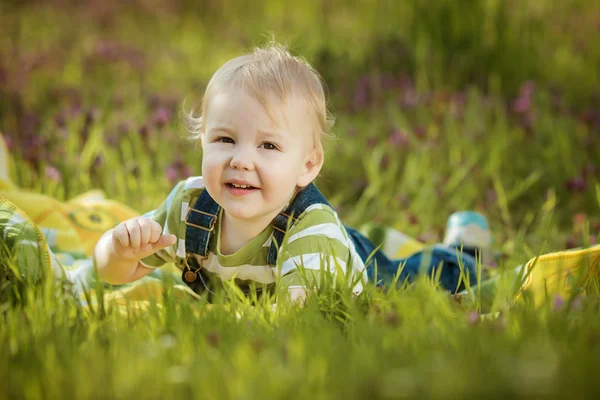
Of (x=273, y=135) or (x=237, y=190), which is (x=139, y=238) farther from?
(x=273, y=135)

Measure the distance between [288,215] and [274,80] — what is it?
0.43m

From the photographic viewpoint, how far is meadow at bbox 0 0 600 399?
133 centimetres

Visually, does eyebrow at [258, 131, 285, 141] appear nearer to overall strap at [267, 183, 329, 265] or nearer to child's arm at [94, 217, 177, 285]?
overall strap at [267, 183, 329, 265]

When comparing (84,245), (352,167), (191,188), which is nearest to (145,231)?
(191,188)

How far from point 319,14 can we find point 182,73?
7.26ft

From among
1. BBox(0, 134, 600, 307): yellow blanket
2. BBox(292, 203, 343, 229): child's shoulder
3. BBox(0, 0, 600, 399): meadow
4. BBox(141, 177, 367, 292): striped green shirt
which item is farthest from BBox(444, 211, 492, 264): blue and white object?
BBox(292, 203, 343, 229): child's shoulder

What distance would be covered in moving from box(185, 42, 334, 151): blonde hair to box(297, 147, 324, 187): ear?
0.02 metres

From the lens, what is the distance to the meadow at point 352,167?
52.3 inches

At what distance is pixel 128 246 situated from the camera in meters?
2.17

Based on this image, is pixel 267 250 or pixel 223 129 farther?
pixel 267 250

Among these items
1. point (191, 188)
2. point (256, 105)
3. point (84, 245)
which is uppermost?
point (256, 105)

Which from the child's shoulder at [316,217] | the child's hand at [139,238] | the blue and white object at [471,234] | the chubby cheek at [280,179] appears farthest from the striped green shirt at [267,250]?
the blue and white object at [471,234]

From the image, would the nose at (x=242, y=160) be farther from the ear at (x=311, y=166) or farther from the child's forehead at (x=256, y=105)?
the ear at (x=311, y=166)

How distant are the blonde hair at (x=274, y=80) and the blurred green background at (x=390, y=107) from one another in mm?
507
